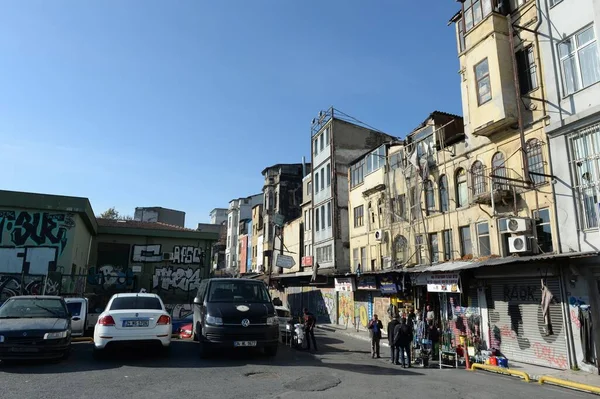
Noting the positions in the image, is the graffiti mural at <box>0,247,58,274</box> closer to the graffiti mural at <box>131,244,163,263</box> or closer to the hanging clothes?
the graffiti mural at <box>131,244,163,263</box>

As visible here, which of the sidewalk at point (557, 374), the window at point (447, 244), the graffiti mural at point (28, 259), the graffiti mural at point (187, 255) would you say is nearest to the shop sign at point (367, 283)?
the window at point (447, 244)

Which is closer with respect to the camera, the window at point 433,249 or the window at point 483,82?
the window at point 483,82

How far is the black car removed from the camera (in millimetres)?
8859

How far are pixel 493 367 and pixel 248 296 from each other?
8023 mm

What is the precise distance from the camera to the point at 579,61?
44.5 ft

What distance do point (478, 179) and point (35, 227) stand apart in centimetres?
2225

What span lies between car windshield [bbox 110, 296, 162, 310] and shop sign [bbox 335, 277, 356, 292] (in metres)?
16.2

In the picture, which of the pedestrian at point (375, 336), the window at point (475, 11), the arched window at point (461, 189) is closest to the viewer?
the pedestrian at point (375, 336)

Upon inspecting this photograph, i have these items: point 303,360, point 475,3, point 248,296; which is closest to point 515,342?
point 303,360

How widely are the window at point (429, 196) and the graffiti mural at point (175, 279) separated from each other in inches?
667

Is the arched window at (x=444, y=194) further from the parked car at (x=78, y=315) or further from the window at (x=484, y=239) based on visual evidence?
the parked car at (x=78, y=315)

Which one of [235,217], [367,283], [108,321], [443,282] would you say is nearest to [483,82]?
[443,282]

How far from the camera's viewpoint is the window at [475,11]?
55.9ft

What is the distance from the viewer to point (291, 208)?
4841cm
